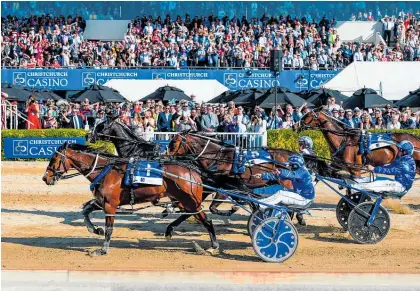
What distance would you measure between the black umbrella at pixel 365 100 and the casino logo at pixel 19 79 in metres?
11.2

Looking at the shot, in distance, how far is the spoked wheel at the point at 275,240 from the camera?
1112 centimetres

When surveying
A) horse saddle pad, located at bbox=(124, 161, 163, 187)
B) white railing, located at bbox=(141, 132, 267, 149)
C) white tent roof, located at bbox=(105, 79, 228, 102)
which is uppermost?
white tent roof, located at bbox=(105, 79, 228, 102)

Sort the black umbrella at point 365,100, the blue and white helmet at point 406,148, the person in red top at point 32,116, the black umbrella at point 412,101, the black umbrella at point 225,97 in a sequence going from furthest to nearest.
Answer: the black umbrella at point 225,97
the black umbrella at point 365,100
the person in red top at point 32,116
the black umbrella at point 412,101
the blue and white helmet at point 406,148

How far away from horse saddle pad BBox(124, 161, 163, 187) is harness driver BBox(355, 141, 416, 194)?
9.56ft

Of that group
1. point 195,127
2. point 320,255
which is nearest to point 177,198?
point 320,255

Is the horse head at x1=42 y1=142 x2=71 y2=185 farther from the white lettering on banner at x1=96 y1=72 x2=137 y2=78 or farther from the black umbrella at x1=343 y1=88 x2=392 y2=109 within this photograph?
the white lettering on banner at x1=96 y1=72 x2=137 y2=78

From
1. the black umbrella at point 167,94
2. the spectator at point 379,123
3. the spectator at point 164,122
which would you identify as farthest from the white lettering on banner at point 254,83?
the spectator at point 164,122

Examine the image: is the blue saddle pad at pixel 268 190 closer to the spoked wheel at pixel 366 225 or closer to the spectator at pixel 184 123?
the spoked wheel at pixel 366 225

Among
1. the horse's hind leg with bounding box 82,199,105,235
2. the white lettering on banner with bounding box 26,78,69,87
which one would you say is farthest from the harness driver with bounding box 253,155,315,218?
the white lettering on banner with bounding box 26,78,69,87

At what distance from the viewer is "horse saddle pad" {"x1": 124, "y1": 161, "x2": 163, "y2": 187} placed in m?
11.5

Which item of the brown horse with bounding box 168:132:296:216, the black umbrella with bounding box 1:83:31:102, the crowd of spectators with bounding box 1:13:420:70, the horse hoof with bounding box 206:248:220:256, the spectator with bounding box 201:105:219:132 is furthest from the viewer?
the crowd of spectators with bounding box 1:13:420:70

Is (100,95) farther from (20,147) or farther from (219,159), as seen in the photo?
(219,159)

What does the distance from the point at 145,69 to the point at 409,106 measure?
10287 millimetres

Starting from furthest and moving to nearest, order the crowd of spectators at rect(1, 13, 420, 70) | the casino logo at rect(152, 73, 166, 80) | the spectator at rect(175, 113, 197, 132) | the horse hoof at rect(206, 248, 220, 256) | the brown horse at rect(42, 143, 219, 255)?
1. the crowd of spectators at rect(1, 13, 420, 70)
2. the casino logo at rect(152, 73, 166, 80)
3. the spectator at rect(175, 113, 197, 132)
4. the horse hoof at rect(206, 248, 220, 256)
5. the brown horse at rect(42, 143, 219, 255)
